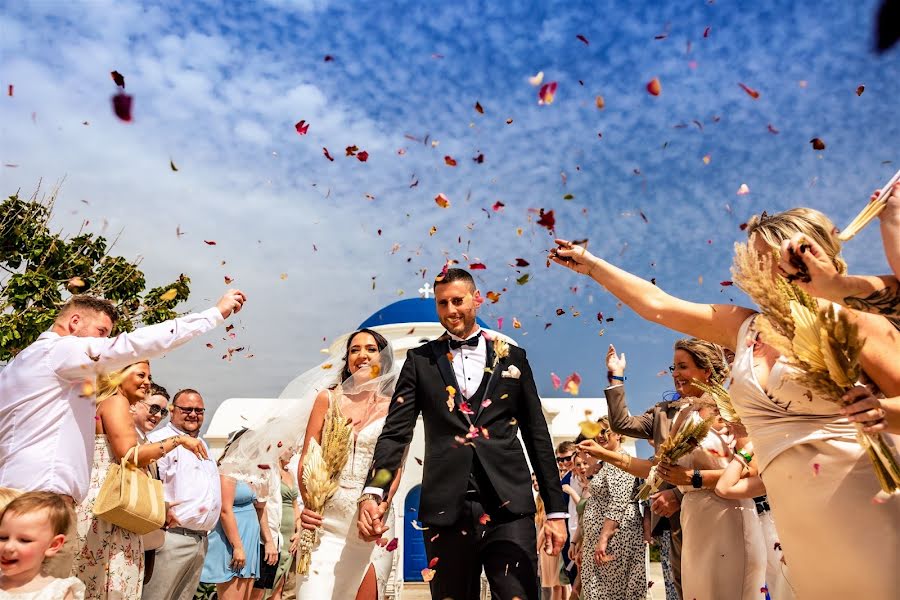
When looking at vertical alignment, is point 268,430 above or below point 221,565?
above

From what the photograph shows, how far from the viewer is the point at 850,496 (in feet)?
9.02

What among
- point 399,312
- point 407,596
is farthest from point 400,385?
point 399,312

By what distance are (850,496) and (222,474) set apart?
696 centimetres

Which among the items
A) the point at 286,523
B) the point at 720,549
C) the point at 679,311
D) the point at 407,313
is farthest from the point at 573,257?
the point at 407,313

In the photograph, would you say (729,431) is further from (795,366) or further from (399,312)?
(399,312)

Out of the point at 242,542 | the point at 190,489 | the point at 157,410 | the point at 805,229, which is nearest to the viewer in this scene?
the point at 805,229

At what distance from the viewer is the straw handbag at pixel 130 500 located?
492cm

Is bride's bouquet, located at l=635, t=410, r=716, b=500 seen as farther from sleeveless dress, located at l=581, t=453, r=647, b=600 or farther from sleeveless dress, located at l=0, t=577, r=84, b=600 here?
A: sleeveless dress, located at l=581, t=453, r=647, b=600

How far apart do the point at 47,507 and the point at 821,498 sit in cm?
388

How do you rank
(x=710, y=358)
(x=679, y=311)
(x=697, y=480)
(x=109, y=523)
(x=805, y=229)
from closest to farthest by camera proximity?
(x=805, y=229) < (x=679, y=311) < (x=109, y=523) < (x=697, y=480) < (x=710, y=358)

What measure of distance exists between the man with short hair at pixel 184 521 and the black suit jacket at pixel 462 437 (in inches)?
91.0

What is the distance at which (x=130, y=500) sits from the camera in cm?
498

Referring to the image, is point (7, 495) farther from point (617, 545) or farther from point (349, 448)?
point (617, 545)

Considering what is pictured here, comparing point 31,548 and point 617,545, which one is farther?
point 617,545
